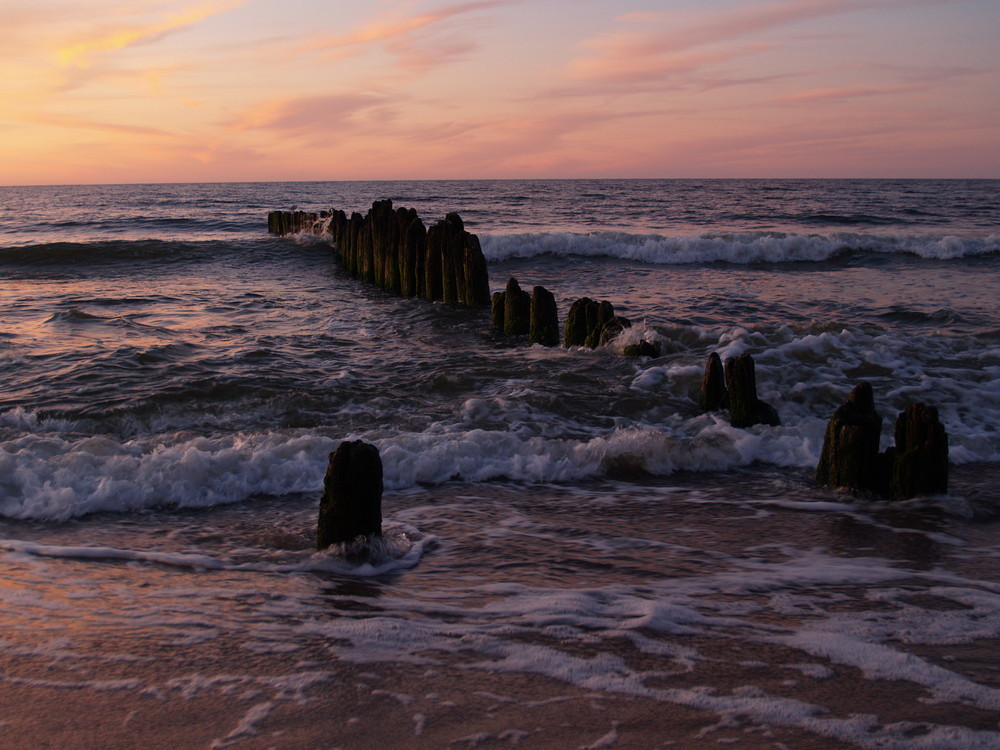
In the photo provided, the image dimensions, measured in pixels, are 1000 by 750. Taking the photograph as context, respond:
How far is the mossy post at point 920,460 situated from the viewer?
211 inches

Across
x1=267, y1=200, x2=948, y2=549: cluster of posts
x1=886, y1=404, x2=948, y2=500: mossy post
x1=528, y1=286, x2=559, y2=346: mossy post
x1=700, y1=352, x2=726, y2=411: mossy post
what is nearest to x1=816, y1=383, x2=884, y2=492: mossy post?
x1=267, y1=200, x2=948, y2=549: cluster of posts

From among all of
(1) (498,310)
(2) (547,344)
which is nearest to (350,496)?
(2) (547,344)

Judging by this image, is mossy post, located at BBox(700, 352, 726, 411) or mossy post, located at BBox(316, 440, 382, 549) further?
mossy post, located at BBox(700, 352, 726, 411)

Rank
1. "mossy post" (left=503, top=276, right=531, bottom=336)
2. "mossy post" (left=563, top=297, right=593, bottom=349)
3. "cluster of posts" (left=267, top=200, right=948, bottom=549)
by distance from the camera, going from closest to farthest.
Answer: "cluster of posts" (left=267, top=200, right=948, bottom=549) → "mossy post" (left=563, top=297, right=593, bottom=349) → "mossy post" (left=503, top=276, right=531, bottom=336)

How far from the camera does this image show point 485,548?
15.2 ft

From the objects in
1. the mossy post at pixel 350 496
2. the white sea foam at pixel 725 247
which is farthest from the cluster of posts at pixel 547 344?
the white sea foam at pixel 725 247

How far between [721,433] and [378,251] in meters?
11.1

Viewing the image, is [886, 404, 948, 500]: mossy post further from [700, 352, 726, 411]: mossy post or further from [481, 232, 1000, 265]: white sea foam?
[481, 232, 1000, 265]: white sea foam

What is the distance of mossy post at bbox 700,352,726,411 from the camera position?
7.55 m

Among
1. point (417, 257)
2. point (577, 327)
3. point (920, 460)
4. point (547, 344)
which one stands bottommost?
point (920, 460)

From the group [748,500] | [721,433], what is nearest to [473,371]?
[721,433]

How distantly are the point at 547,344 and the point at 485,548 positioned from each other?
598 cm

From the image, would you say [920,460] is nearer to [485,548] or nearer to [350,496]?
[485,548]

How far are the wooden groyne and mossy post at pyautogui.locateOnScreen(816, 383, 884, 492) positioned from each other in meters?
8.30
